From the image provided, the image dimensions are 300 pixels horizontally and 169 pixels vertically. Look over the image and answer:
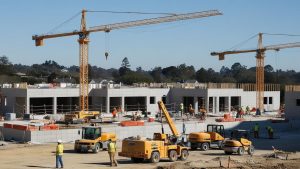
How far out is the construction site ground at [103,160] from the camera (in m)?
28.3

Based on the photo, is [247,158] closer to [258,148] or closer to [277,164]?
[277,164]

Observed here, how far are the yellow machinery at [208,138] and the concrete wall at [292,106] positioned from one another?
30.1 m

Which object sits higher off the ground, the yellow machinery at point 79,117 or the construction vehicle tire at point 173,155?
the yellow machinery at point 79,117

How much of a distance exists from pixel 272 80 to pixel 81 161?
145 m

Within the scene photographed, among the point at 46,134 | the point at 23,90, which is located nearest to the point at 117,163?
the point at 46,134

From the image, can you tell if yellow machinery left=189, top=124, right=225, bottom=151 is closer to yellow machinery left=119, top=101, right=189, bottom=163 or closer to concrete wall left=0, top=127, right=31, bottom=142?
yellow machinery left=119, top=101, right=189, bottom=163

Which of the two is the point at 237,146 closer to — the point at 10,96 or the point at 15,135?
the point at 15,135

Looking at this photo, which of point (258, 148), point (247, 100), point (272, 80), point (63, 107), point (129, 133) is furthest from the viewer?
point (272, 80)

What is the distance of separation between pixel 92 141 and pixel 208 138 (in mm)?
8058

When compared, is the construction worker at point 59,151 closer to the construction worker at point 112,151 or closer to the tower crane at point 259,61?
the construction worker at point 112,151

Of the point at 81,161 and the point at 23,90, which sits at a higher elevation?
the point at 23,90

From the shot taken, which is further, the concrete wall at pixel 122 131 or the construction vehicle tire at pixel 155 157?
the concrete wall at pixel 122 131

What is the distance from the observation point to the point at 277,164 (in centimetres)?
2947

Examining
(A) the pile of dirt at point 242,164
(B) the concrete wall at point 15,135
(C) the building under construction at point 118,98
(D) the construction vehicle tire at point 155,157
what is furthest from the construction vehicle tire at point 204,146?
(C) the building under construction at point 118,98
